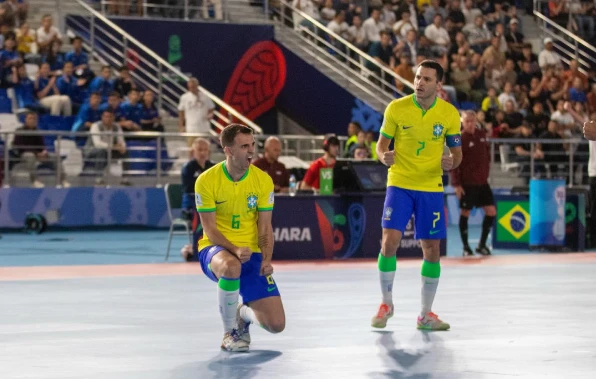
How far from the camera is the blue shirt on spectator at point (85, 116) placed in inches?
990

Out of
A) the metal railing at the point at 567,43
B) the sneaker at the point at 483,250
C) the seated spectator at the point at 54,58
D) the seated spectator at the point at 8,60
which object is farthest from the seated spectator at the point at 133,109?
the metal railing at the point at 567,43

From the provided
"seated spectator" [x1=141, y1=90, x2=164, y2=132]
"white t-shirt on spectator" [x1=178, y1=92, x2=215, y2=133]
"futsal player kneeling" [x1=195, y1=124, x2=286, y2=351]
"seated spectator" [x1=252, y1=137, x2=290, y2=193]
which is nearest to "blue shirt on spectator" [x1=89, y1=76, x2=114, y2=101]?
"seated spectator" [x1=141, y1=90, x2=164, y2=132]

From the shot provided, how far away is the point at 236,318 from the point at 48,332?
1.74 metres

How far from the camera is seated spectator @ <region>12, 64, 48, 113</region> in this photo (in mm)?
25234

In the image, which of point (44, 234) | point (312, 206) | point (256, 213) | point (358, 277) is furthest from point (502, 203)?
point (256, 213)

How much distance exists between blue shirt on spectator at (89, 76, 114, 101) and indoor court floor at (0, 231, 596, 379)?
873 cm

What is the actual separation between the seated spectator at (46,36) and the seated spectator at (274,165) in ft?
30.4

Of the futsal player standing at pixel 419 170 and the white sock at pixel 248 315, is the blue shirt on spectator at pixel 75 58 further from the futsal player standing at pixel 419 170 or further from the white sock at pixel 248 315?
the white sock at pixel 248 315

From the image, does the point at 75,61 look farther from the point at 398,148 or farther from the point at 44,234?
the point at 398,148

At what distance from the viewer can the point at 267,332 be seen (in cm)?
1005

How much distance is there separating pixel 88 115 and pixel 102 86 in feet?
3.78

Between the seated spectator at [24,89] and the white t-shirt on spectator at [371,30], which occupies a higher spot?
the white t-shirt on spectator at [371,30]

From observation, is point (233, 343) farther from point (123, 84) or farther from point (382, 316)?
point (123, 84)

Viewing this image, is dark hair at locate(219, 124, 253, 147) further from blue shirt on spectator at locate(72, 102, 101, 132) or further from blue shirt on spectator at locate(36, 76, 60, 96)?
blue shirt on spectator at locate(36, 76, 60, 96)
